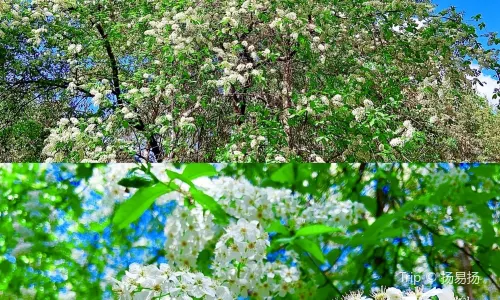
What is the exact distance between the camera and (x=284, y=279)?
1296 millimetres

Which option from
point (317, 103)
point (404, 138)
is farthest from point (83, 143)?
point (404, 138)

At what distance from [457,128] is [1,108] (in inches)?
186

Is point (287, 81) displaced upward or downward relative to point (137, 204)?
upward

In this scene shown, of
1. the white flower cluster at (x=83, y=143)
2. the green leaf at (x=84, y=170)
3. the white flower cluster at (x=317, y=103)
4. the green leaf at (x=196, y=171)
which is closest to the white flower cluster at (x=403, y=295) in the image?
the green leaf at (x=196, y=171)

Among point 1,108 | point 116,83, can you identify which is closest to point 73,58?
point 116,83

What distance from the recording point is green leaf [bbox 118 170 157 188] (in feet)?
4.24

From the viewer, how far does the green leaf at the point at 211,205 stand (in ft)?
4.24

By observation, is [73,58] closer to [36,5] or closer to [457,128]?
[36,5]

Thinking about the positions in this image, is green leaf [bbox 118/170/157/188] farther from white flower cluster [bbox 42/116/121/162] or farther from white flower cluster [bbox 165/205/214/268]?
white flower cluster [bbox 42/116/121/162]

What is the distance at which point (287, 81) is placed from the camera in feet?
15.2

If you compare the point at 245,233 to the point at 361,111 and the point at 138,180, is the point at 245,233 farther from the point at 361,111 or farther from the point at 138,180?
the point at 361,111

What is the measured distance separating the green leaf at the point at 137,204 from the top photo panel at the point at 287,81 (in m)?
2.67

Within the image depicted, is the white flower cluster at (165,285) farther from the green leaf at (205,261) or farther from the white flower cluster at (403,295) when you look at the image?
the white flower cluster at (403,295)

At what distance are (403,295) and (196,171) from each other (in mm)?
518
